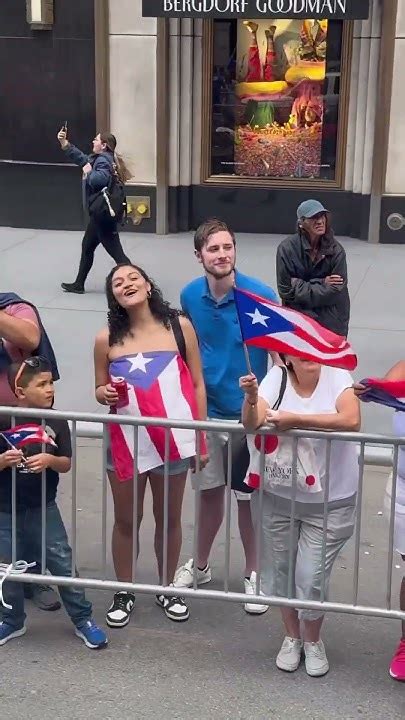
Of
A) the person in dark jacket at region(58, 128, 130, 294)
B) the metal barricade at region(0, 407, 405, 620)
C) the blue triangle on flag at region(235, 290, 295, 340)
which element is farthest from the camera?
the person in dark jacket at region(58, 128, 130, 294)

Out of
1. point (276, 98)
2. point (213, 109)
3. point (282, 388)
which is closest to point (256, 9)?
point (276, 98)

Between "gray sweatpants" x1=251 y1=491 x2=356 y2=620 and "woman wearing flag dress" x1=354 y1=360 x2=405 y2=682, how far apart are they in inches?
7.5

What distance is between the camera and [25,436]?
167 inches

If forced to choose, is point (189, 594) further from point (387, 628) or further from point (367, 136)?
point (367, 136)

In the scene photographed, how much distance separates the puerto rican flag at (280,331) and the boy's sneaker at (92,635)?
4.89 feet

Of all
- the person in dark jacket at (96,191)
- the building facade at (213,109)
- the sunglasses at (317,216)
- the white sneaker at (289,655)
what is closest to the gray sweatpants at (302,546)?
the white sneaker at (289,655)

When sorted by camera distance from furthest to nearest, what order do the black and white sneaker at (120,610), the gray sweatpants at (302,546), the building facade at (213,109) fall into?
the building facade at (213,109) < the black and white sneaker at (120,610) < the gray sweatpants at (302,546)

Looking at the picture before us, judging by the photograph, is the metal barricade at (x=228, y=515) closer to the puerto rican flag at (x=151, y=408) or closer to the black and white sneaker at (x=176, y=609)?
the puerto rican flag at (x=151, y=408)

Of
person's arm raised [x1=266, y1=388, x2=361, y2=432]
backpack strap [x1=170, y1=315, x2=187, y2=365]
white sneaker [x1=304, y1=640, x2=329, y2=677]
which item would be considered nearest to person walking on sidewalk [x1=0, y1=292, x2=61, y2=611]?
backpack strap [x1=170, y1=315, x2=187, y2=365]

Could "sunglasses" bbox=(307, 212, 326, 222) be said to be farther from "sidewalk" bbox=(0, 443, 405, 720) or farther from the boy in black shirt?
the boy in black shirt

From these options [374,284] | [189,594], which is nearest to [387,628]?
[189,594]

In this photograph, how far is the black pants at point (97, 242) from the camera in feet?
33.5

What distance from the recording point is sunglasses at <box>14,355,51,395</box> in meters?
4.27

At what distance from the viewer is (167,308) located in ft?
15.3
